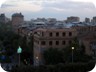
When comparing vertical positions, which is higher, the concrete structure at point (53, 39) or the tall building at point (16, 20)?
the concrete structure at point (53, 39)

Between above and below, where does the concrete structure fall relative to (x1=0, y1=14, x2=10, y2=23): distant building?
above

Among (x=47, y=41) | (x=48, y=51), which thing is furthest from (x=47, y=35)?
(x=48, y=51)

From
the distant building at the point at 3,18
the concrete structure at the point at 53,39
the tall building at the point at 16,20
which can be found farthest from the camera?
the distant building at the point at 3,18

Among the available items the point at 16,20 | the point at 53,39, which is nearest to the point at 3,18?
the point at 16,20

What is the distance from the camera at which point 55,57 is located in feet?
21.0

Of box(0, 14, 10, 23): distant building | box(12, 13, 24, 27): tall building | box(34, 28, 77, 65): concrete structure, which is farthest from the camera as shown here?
box(0, 14, 10, 23): distant building

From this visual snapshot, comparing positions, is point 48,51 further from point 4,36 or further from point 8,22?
point 8,22

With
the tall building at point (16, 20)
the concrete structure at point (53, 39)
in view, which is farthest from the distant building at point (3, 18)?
the concrete structure at point (53, 39)

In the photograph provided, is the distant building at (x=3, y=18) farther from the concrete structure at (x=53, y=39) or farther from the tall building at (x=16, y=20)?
the concrete structure at (x=53, y=39)

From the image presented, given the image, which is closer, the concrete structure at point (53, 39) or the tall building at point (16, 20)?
the concrete structure at point (53, 39)

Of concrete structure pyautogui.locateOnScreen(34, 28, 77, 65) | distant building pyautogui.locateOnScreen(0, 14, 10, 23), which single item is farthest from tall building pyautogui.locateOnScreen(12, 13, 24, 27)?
concrete structure pyautogui.locateOnScreen(34, 28, 77, 65)

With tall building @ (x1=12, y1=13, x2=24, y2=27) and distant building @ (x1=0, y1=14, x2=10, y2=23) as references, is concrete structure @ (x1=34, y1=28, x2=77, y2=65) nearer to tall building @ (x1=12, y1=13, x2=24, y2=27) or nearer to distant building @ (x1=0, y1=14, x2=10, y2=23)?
tall building @ (x1=12, y1=13, x2=24, y2=27)

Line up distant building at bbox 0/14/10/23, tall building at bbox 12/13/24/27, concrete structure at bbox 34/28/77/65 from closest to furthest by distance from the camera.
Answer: concrete structure at bbox 34/28/77/65 → tall building at bbox 12/13/24/27 → distant building at bbox 0/14/10/23

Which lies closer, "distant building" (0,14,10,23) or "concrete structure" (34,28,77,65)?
"concrete structure" (34,28,77,65)
